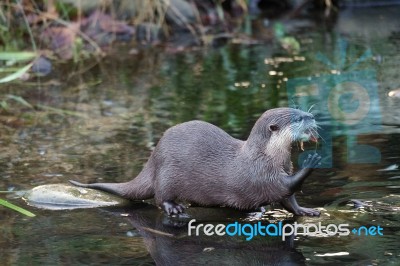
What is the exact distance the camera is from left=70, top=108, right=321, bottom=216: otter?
11.9ft

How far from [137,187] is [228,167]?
44 centimetres

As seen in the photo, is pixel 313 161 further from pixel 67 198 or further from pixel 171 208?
pixel 67 198

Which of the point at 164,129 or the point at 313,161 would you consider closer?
the point at 313,161

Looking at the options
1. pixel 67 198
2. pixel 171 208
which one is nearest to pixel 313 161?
pixel 171 208

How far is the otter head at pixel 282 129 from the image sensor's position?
3.62 m

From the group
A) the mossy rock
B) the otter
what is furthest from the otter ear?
the mossy rock

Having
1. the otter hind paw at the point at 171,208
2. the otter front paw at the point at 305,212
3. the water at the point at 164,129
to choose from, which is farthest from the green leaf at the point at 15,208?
the otter front paw at the point at 305,212

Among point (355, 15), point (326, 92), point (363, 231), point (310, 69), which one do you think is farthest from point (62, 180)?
point (355, 15)

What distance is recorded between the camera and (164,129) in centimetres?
530

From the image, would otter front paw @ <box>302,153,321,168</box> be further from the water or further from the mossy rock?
the mossy rock

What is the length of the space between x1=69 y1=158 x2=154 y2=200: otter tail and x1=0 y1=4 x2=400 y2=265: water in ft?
Answer: 0.21

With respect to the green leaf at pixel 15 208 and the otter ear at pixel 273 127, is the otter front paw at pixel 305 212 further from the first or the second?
the green leaf at pixel 15 208

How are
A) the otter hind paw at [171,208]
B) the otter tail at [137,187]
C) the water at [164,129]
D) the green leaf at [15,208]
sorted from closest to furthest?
1. the water at [164,129]
2. the green leaf at [15,208]
3. the otter hind paw at [171,208]
4. the otter tail at [137,187]

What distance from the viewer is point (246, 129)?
5.18 m
